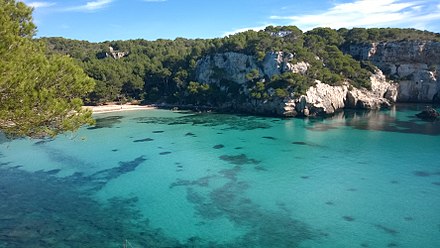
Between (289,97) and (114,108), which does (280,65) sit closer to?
(289,97)

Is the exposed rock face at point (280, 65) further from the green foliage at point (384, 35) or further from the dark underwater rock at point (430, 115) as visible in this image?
the green foliage at point (384, 35)

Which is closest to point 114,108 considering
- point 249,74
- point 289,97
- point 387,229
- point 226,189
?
point 249,74

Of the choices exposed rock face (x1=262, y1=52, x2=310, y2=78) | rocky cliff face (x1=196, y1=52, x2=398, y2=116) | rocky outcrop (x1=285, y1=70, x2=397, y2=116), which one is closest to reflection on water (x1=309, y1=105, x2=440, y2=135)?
rocky outcrop (x1=285, y1=70, x2=397, y2=116)

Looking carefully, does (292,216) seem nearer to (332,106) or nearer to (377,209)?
(377,209)

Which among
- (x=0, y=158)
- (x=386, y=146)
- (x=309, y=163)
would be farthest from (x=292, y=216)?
(x=0, y=158)

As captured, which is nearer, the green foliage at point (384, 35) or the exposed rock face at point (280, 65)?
the exposed rock face at point (280, 65)

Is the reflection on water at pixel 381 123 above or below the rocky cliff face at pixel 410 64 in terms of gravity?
below

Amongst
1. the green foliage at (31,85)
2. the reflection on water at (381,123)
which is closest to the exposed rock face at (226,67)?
the reflection on water at (381,123)
